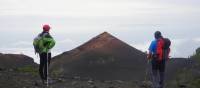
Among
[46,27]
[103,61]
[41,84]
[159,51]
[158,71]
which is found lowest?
[41,84]

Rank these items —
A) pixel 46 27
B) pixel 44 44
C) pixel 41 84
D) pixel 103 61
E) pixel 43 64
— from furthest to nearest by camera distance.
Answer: pixel 103 61 < pixel 41 84 < pixel 43 64 < pixel 44 44 < pixel 46 27

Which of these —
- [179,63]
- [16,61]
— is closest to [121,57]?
[179,63]

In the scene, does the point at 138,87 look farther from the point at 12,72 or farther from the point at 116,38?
the point at 116,38

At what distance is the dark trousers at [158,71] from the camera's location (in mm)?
26439

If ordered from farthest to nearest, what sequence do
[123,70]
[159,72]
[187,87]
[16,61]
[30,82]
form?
[16,61] < [123,70] < [187,87] < [30,82] < [159,72]

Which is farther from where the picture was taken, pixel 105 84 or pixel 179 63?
pixel 179 63

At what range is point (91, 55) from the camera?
3834 centimetres

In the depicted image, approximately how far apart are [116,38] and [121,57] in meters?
1.59

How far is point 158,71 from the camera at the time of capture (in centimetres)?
2673

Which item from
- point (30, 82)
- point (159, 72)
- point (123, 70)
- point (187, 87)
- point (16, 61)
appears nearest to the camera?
point (159, 72)

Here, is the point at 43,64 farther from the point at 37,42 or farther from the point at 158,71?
the point at 158,71

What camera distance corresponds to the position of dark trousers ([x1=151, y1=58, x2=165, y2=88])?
26439 mm

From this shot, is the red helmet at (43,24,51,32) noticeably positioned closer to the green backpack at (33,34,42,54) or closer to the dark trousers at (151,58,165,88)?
the green backpack at (33,34,42,54)

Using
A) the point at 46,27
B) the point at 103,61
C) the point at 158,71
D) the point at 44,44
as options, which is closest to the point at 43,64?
the point at 44,44
